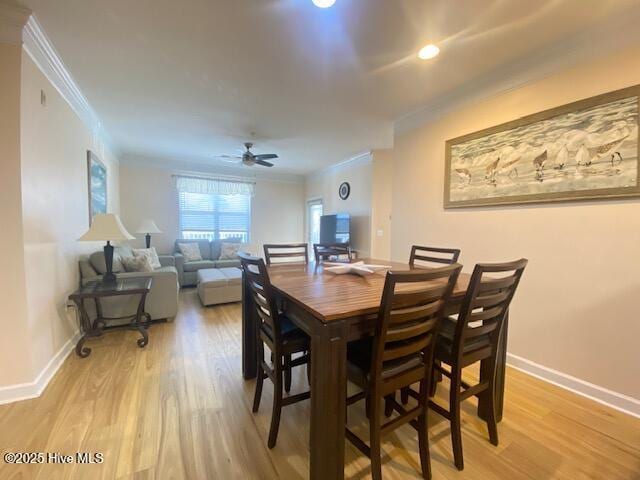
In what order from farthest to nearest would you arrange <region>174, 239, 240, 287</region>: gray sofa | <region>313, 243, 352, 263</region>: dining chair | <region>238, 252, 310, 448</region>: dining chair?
<region>174, 239, 240, 287</region>: gray sofa, <region>313, 243, 352, 263</region>: dining chair, <region>238, 252, 310, 448</region>: dining chair

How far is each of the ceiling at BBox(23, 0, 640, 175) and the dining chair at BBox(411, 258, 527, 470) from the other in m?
1.64

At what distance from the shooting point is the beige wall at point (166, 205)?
552 centimetres

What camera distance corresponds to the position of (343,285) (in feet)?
5.41

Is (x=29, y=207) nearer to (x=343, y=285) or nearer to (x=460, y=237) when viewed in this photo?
(x=343, y=285)

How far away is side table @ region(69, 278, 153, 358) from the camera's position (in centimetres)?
251

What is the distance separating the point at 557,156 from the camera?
6.77ft

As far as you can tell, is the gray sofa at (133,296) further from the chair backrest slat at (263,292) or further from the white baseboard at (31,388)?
the chair backrest slat at (263,292)

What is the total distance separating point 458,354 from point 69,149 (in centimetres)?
366

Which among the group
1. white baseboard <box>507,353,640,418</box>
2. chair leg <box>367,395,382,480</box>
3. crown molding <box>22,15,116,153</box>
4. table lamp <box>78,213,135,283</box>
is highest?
crown molding <box>22,15,116,153</box>

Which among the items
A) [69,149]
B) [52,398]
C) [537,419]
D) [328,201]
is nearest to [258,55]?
[69,149]

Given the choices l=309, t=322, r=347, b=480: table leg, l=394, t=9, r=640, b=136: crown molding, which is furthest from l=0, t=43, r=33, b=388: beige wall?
l=394, t=9, r=640, b=136: crown molding

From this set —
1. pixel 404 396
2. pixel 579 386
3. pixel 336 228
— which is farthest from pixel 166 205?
pixel 579 386

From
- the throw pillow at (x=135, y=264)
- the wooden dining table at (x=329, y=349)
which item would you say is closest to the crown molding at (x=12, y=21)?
the throw pillow at (x=135, y=264)

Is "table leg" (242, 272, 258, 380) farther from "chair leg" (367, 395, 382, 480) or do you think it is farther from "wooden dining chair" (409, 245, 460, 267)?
"wooden dining chair" (409, 245, 460, 267)
